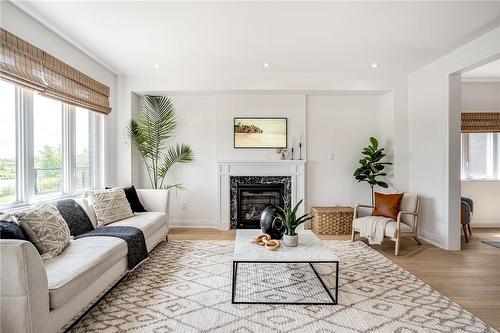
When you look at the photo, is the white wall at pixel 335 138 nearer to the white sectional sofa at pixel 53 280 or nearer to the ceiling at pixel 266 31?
the ceiling at pixel 266 31

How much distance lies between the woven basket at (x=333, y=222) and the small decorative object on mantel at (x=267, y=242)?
213cm

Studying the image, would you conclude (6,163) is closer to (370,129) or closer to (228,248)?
(228,248)

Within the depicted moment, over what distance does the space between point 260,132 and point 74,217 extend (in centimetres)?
319

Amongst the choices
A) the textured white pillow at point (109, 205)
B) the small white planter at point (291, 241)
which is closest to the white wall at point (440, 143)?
the small white planter at point (291, 241)

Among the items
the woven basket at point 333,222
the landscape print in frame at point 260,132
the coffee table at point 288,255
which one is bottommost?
the woven basket at point 333,222

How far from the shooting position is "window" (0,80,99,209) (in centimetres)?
283

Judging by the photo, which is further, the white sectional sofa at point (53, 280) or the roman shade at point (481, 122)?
the roman shade at point (481, 122)

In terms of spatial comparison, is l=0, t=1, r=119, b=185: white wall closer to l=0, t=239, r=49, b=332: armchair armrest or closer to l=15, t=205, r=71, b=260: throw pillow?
l=15, t=205, r=71, b=260: throw pillow

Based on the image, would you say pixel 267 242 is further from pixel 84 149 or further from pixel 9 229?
pixel 84 149

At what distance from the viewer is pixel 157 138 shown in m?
5.07

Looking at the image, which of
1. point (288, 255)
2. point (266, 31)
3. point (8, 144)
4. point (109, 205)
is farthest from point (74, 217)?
point (266, 31)

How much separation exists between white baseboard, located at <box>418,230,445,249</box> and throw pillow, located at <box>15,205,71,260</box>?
15.1 ft

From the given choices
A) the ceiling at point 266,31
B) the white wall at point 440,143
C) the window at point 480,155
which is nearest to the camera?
the ceiling at point 266,31

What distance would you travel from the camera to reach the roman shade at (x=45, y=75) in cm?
259
